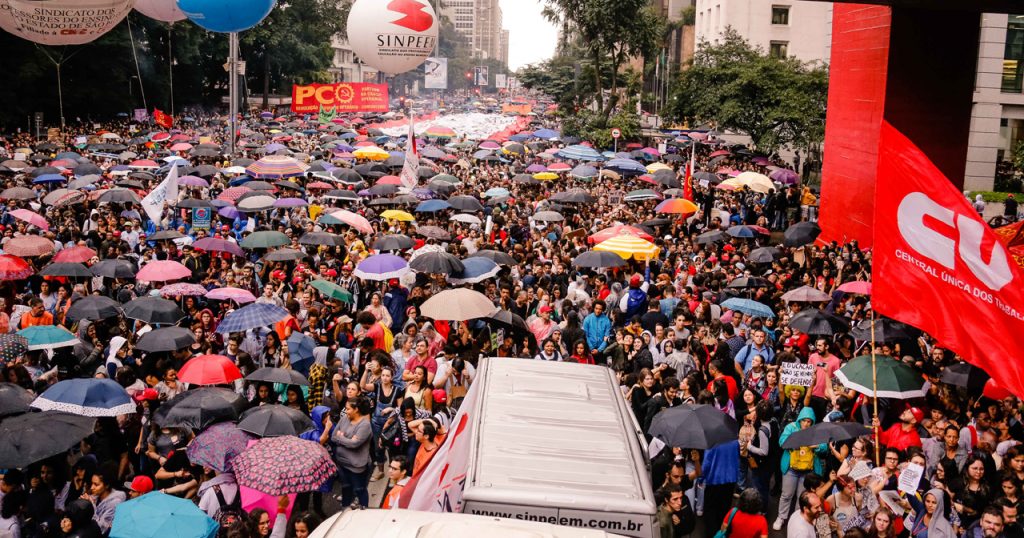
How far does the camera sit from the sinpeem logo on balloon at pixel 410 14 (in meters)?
17.9

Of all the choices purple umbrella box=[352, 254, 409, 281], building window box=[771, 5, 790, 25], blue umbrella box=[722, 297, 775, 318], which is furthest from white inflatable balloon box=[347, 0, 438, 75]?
building window box=[771, 5, 790, 25]

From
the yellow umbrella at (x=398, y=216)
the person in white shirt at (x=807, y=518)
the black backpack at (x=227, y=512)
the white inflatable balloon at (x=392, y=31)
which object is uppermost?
the white inflatable balloon at (x=392, y=31)

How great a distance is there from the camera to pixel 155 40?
2352 inches

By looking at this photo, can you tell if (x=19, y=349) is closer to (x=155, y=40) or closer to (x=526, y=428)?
(x=526, y=428)

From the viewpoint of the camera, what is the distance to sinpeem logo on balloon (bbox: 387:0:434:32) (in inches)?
704

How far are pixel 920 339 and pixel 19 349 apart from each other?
10156 millimetres

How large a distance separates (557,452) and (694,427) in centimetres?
196

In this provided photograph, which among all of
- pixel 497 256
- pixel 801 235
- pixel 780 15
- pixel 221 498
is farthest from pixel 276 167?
pixel 780 15

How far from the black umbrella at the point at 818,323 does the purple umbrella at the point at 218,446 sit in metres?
6.56

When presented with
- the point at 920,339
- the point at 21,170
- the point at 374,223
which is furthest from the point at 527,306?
the point at 21,170

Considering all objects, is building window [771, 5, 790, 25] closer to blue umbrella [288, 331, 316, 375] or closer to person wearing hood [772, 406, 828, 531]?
blue umbrella [288, 331, 316, 375]

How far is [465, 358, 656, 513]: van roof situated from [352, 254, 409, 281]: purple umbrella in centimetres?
567

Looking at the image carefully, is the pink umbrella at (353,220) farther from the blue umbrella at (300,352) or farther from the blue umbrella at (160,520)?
the blue umbrella at (160,520)

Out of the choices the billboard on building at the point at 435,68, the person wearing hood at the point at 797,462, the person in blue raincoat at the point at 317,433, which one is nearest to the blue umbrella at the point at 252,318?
the person in blue raincoat at the point at 317,433
